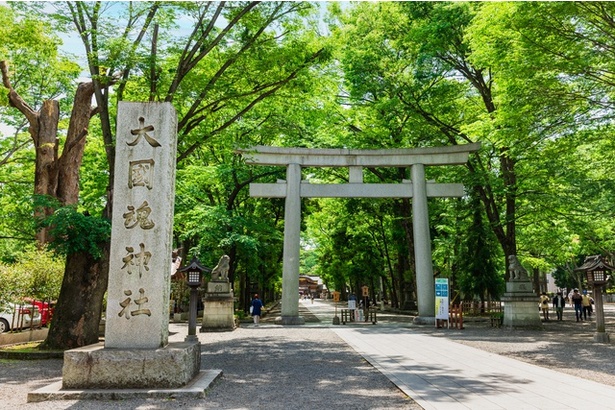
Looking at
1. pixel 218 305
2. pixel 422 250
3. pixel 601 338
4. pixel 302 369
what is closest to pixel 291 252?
pixel 218 305

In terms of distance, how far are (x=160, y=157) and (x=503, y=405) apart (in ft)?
19.5

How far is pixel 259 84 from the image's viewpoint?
12586 millimetres


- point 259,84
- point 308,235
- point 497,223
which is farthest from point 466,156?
point 308,235

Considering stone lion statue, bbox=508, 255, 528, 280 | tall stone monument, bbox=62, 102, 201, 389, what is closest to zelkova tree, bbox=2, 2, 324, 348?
tall stone monument, bbox=62, 102, 201, 389

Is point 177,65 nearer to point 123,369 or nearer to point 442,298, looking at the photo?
point 123,369

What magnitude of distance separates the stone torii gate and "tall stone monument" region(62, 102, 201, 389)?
1167cm

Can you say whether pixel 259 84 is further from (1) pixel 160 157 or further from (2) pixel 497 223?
(2) pixel 497 223

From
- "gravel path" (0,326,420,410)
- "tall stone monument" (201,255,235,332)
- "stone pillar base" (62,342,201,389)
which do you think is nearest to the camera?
"gravel path" (0,326,420,410)

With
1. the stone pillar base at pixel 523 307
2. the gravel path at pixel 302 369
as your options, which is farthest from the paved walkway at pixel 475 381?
the stone pillar base at pixel 523 307

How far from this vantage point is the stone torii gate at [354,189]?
19.0m

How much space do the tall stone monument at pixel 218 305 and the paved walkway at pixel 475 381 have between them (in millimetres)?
7134

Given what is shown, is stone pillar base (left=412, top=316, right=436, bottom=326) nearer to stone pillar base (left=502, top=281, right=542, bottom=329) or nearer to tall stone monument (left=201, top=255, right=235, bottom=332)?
stone pillar base (left=502, top=281, right=542, bottom=329)

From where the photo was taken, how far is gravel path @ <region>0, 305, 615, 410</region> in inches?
234

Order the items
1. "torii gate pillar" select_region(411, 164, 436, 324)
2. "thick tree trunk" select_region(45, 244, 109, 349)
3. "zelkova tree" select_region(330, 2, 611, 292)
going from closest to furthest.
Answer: "thick tree trunk" select_region(45, 244, 109, 349)
"zelkova tree" select_region(330, 2, 611, 292)
"torii gate pillar" select_region(411, 164, 436, 324)
